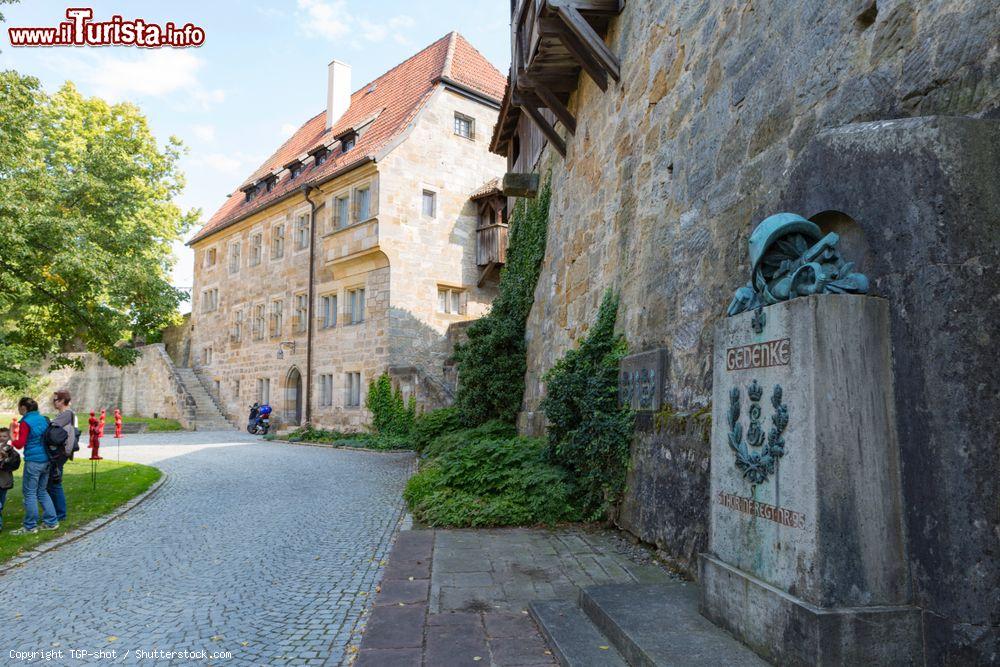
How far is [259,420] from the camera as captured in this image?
73.6 ft

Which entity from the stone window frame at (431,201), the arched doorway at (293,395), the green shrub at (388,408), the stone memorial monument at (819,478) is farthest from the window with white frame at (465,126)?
the stone memorial monument at (819,478)

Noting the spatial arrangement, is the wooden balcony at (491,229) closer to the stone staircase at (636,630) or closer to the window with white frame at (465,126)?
the window with white frame at (465,126)

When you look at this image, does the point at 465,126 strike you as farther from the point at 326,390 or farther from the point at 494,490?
the point at 494,490

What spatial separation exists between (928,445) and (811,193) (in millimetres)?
1393

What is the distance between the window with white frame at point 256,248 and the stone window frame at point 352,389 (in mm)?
8512

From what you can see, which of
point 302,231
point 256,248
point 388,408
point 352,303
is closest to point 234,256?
point 256,248

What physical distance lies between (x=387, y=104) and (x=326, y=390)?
1065 cm

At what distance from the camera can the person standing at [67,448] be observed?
22.8 ft

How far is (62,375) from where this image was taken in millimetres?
33219

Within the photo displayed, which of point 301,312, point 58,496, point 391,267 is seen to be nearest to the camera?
point 58,496

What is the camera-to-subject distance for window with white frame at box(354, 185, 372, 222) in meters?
20.4

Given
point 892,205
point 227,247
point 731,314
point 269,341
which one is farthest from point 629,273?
point 227,247

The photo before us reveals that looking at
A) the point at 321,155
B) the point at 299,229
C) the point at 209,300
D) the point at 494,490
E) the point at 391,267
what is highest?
the point at 321,155

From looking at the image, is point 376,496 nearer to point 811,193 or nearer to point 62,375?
point 811,193
